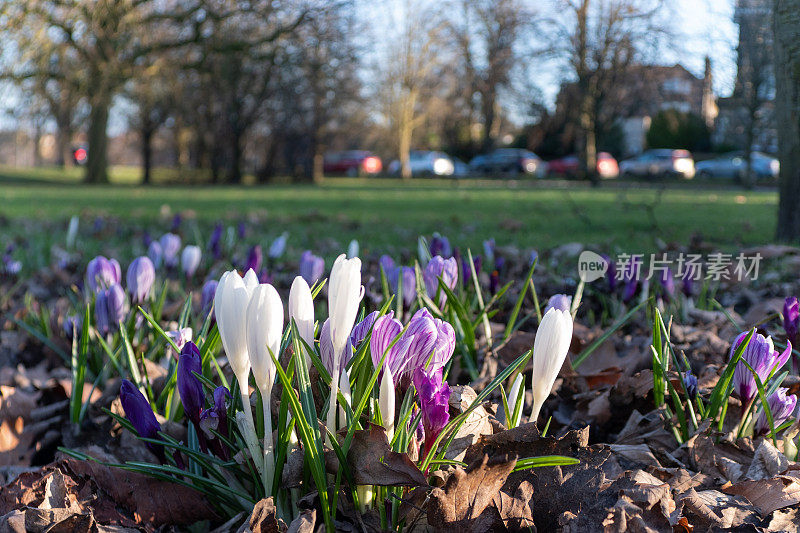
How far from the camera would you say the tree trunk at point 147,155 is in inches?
977

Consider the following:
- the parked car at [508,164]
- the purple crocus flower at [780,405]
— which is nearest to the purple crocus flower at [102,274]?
the purple crocus flower at [780,405]

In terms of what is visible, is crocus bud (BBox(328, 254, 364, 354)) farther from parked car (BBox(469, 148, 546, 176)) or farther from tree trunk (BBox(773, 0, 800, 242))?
parked car (BBox(469, 148, 546, 176))

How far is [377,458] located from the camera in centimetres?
107

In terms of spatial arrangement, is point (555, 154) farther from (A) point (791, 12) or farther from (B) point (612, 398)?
(B) point (612, 398)

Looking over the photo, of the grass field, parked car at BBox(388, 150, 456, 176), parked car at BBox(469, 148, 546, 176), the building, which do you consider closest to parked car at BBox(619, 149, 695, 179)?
parked car at BBox(469, 148, 546, 176)

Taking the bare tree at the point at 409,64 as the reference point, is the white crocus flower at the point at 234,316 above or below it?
below

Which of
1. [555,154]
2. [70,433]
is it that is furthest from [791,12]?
[555,154]

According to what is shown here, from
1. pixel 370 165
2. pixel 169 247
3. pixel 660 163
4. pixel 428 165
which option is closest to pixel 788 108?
pixel 169 247

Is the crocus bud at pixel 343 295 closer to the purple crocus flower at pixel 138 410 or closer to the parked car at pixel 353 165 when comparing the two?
the purple crocus flower at pixel 138 410

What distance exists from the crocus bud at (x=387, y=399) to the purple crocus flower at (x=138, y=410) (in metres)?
0.43

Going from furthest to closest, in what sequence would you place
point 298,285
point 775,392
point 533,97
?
point 533,97, point 775,392, point 298,285

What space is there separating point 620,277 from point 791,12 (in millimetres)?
2367

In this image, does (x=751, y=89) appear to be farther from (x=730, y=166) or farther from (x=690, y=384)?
(x=690, y=384)

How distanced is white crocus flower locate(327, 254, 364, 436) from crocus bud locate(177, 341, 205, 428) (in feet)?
0.92
